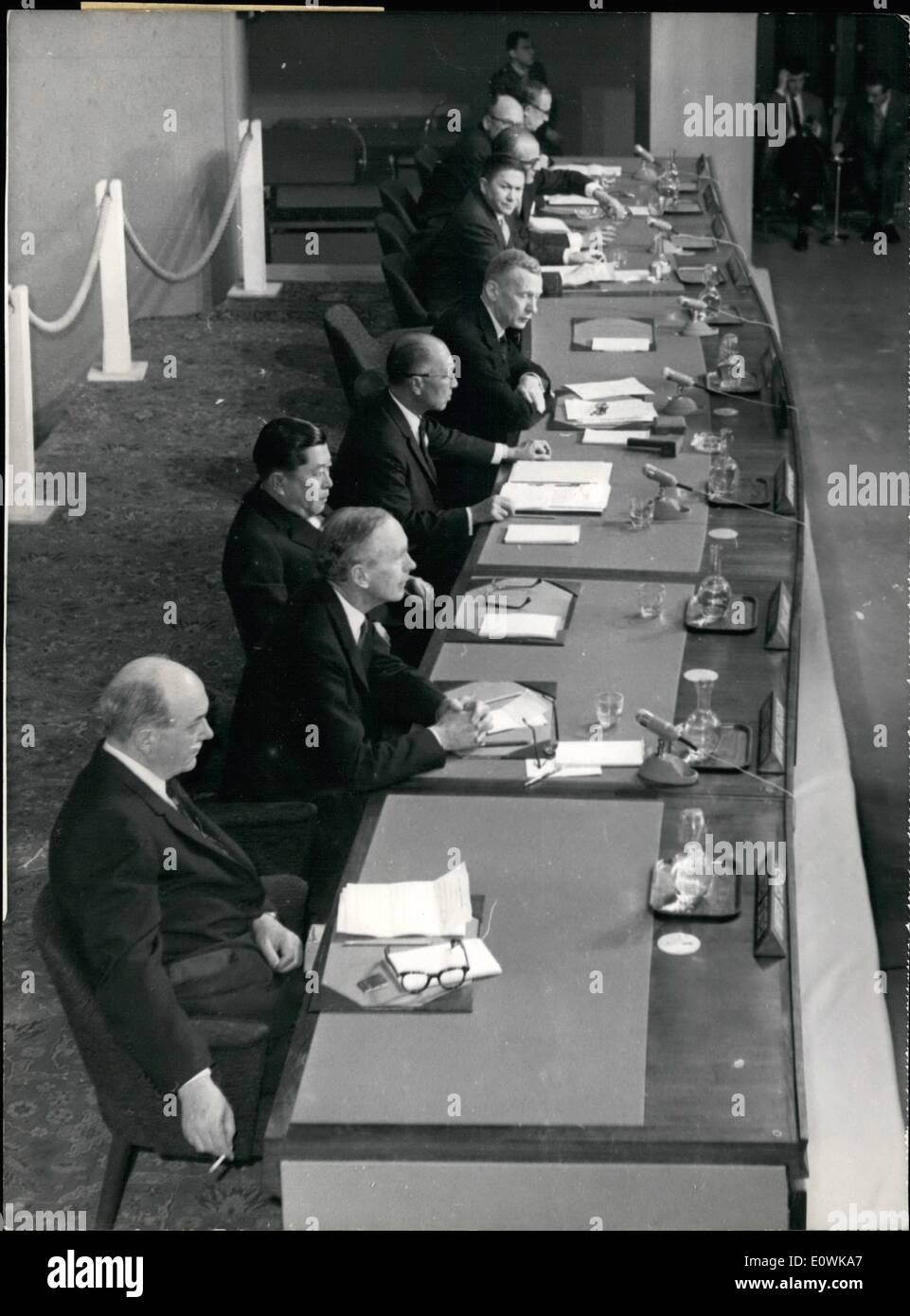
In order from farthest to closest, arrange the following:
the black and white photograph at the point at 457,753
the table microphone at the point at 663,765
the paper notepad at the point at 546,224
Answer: the paper notepad at the point at 546,224, the table microphone at the point at 663,765, the black and white photograph at the point at 457,753

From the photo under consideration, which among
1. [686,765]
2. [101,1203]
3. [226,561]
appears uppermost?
[226,561]

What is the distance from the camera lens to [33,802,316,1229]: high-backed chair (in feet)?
9.84

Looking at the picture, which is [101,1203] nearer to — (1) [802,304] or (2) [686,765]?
(2) [686,765]

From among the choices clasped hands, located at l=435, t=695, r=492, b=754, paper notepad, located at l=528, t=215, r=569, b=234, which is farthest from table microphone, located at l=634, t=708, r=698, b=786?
paper notepad, located at l=528, t=215, r=569, b=234

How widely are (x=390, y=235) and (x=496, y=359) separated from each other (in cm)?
263

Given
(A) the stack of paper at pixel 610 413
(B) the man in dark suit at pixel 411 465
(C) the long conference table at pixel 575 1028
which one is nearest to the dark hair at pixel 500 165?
(A) the stack of paper at pixel 610 413

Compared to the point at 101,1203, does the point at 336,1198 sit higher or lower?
higher

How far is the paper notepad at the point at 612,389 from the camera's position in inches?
247

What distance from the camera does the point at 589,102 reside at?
14.7 meters

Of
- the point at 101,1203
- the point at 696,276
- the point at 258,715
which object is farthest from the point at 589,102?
the point at 101,1203

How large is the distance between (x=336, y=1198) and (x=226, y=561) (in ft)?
7.31

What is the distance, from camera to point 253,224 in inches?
425

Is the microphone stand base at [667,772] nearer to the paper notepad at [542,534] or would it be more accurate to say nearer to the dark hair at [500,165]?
the paper notepad at [542,534]

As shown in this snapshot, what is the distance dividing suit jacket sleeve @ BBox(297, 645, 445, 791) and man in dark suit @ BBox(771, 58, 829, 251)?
370 inches
